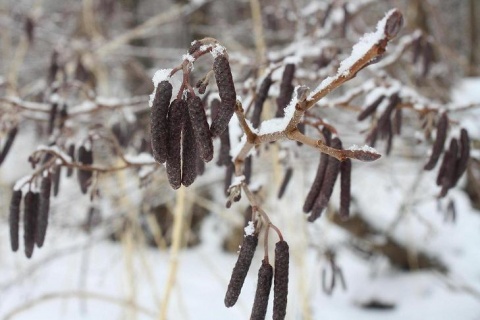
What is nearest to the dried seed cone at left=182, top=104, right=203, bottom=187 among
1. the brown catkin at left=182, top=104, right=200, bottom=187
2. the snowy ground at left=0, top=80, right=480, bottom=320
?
the brown catkin at left=182, top=104, right=200, bottom=187

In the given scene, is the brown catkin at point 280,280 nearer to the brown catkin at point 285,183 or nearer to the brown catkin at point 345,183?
the brown catkin at point 345,183

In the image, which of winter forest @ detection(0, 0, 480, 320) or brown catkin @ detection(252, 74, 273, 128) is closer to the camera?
winter forest @ detection(0, 0, 480, 320)

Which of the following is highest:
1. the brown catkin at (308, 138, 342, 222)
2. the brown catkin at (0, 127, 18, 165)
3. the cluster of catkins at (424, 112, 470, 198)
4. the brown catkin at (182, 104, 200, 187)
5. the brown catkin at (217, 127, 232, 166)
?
the brown catkin at (0, 127, 18, 165)

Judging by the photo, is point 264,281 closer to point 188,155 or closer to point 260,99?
point 188,155

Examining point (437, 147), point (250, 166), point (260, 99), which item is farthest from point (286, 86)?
point (437, 147)

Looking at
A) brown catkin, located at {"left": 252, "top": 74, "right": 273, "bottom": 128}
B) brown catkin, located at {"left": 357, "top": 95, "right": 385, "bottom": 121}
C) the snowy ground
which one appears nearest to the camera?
brown catkin, located at {"left": 252, "top": 74, "right": 273, "bottom": 128}

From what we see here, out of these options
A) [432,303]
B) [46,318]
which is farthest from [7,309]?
[432,303]

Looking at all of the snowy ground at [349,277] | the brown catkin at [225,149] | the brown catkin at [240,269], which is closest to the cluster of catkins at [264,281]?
the brown catkin at [240,269]

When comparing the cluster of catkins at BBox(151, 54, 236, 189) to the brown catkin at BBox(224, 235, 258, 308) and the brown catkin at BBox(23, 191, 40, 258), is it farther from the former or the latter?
the brown catkin at BBox(23, 191, 40, 258)
